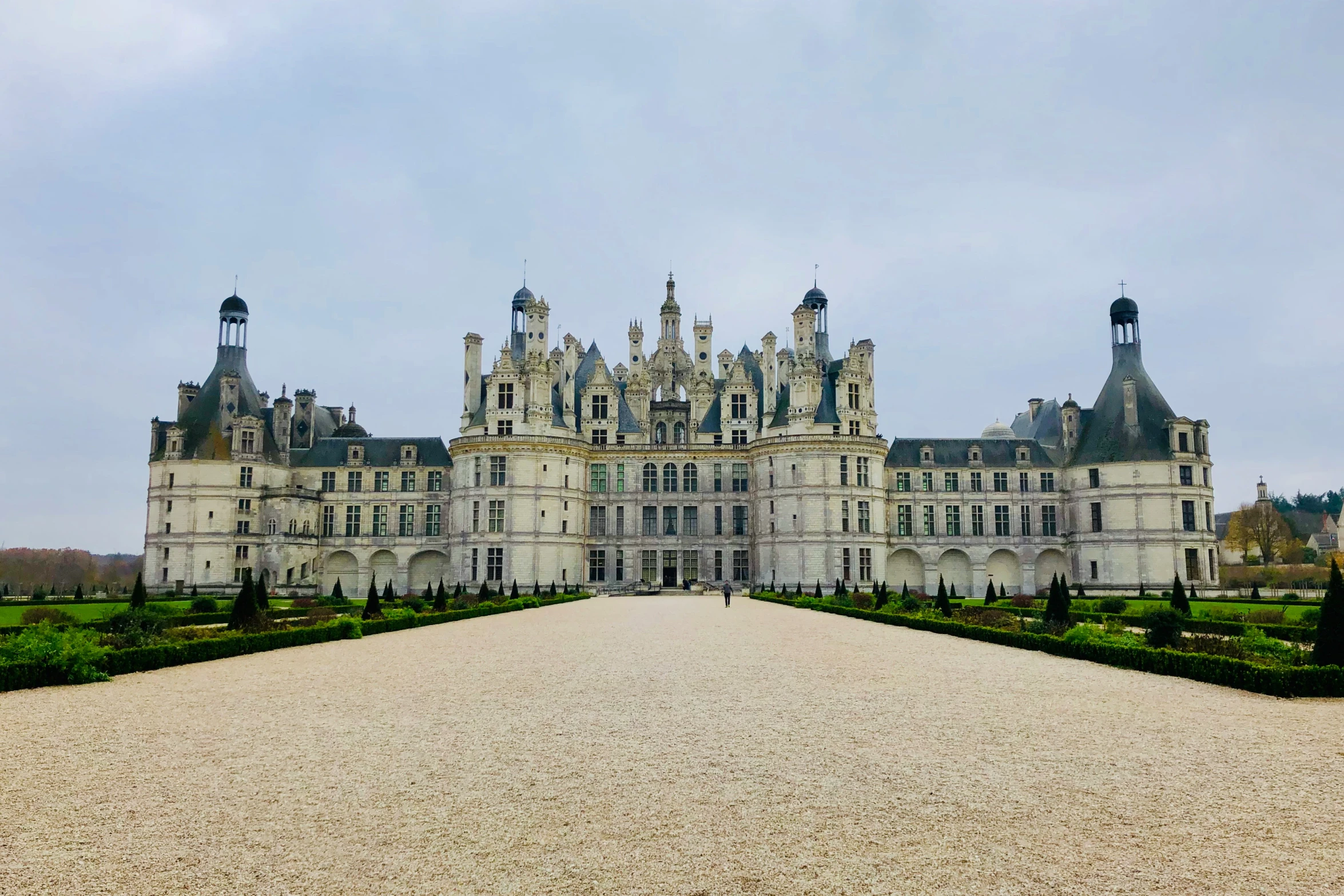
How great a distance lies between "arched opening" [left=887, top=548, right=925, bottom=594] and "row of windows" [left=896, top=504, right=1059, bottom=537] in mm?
1577

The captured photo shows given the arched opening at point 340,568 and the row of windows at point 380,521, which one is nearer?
the row of windows at point 380,521

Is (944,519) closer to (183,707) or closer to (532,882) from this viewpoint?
(183,707)

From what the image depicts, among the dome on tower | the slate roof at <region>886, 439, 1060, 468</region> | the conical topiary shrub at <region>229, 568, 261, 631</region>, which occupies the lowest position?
the conical topiary shrub at <region>229, 568, 261, 631</region>

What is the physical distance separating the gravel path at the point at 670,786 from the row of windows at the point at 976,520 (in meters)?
46.7

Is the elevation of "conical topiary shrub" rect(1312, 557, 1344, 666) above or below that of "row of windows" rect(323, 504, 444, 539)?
below

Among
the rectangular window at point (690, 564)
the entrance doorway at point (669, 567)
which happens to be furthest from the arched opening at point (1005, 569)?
the entrance doorway at point (669, 567)

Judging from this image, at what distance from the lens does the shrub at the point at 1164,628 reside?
18828mm

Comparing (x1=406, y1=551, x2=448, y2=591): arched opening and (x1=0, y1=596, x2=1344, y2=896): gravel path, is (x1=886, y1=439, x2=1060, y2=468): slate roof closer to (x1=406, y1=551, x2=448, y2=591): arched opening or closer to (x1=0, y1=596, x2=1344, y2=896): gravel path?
(x1=406, y1=551, x2=448, y2=591): arched opening

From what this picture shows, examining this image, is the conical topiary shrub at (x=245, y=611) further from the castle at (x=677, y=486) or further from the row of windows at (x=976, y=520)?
the row of windows at (x=976, y=520)

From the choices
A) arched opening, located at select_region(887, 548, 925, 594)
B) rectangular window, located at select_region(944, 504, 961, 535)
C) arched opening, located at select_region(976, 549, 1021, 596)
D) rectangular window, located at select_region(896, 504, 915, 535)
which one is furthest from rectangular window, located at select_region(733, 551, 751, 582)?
arched opening, located at select_region(976, 549, 1021, 596)

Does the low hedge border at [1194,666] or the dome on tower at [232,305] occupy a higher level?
the dome on tower at [232,305]

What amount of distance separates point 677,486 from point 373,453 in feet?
71.0

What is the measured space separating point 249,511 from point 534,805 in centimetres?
5789

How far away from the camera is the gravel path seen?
6.87 meters
